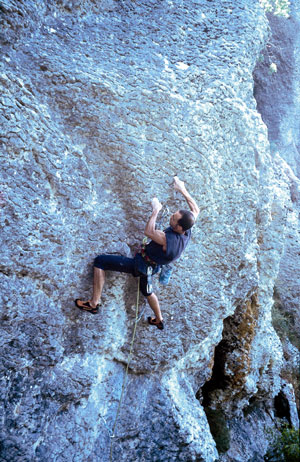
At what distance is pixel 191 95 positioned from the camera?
16.4ft

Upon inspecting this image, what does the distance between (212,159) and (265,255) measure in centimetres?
328

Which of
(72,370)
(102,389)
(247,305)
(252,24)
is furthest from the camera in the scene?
(247,305)

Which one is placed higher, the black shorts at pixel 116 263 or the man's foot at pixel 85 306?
the black shorts at pixel 116 263

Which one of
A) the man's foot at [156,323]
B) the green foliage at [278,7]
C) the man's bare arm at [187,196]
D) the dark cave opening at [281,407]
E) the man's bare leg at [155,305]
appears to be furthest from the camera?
the green foliage at [278,7]

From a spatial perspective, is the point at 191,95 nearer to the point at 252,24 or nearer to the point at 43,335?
the point at 252,24

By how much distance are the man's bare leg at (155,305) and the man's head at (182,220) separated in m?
1.05

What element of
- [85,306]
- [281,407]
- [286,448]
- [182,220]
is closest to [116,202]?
[182,220]

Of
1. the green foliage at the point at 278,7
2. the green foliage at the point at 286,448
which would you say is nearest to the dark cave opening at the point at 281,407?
the green foliage at the point at 286,448

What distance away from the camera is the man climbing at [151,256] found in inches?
154

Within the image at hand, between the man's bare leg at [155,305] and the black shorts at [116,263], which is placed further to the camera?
the man's bare leg at [155,305]

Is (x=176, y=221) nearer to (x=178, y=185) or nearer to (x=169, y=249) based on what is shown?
(x=169, y=249)

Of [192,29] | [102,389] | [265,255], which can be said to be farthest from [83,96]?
[265,255]

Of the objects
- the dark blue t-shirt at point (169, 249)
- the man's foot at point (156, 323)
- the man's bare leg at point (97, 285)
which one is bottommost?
the man's foot at point (156, 323)

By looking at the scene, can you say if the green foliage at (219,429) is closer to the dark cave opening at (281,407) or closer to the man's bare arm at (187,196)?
the dark cave opening at (281,407)
